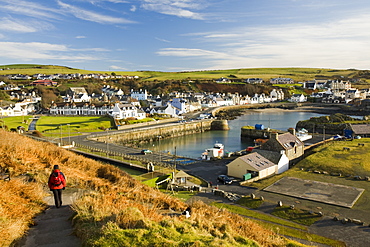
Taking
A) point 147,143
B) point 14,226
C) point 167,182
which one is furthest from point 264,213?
Result: point 147,143

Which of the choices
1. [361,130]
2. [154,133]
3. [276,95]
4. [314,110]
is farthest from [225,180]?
[276,95]

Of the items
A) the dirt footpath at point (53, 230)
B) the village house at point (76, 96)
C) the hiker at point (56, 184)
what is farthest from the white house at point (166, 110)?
the dirt footpath at point (53, 230)

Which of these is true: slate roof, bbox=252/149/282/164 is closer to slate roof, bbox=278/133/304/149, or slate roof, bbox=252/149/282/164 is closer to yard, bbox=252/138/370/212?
yard, bbox=252/138/370/212

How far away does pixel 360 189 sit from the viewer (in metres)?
24.1

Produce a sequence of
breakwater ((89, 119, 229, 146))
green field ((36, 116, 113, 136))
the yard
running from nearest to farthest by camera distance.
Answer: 1. the yard
2. breakwater ((89, 119, 229, 146))
3. green field ((36, 116, 113, 136))

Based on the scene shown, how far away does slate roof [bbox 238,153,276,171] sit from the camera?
2878 cm

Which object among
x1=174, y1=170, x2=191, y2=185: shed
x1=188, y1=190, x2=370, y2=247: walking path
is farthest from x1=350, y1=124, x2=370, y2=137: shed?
x1=174, y1=170, x2=191, y2=185: shed

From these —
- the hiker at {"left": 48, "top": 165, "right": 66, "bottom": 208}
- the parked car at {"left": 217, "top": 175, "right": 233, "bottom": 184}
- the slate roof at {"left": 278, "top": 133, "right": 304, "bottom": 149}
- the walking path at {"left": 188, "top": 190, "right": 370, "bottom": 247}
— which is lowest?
the parked car at {"left": 217, "top": 175, "right": 233, "bottom": 184}

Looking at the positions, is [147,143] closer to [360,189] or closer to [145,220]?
[360,189]

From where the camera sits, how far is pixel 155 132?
207 feet

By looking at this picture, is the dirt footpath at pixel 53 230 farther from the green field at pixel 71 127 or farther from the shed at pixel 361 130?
the shed at pixel 361 130

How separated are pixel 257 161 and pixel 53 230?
80.7ft

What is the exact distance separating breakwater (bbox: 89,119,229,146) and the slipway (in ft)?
81.4

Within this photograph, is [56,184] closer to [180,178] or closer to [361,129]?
[180,178]
